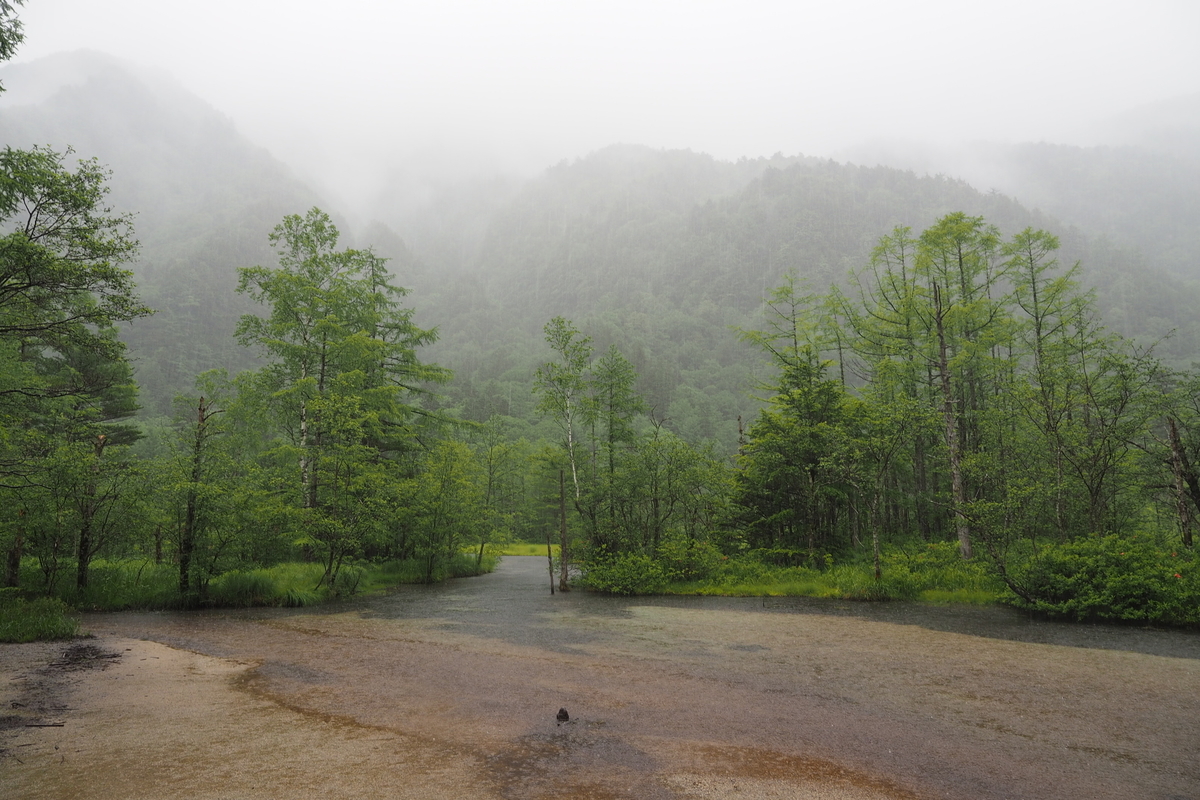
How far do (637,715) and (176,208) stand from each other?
616ft

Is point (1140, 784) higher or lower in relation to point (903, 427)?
lower

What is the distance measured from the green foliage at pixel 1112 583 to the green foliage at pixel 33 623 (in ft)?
74.5

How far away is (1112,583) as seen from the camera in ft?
42.6

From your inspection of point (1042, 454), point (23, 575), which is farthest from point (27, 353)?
point (1042, 454)

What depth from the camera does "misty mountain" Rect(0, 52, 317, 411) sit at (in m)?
83.2

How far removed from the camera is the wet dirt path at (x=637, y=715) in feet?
18.1

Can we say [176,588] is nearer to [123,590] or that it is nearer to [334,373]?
[123,590]

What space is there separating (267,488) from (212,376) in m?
15.9

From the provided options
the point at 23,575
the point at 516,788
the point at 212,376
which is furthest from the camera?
the point at 212,376

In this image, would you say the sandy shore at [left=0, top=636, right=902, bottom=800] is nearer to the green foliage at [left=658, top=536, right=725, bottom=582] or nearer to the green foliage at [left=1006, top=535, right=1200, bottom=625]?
the green foliage at [left=1006, top=535, right=1200, bottom=625]

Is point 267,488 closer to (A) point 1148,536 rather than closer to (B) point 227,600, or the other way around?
(B) point 227,600

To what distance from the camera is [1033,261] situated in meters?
25.2

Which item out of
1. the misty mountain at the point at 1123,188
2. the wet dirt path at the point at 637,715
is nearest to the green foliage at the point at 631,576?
the wet dirt path at the point at 637,715

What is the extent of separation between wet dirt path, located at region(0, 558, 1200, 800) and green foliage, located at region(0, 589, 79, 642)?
4.01ft
